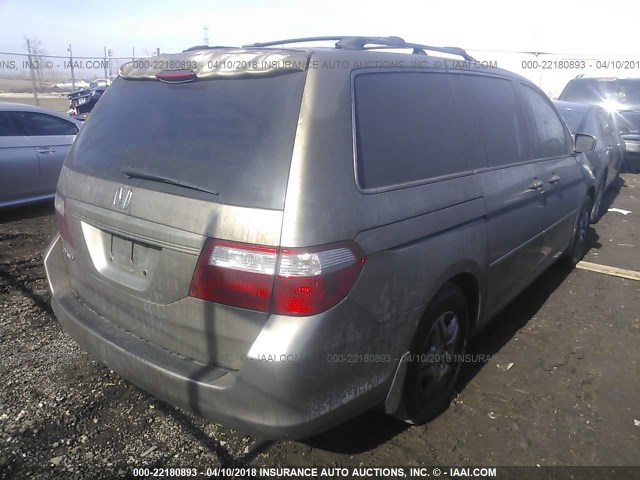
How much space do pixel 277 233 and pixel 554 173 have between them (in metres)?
3.00

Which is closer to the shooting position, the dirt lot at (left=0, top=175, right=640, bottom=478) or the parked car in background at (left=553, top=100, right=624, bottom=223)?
the dirt lot at (left=0, top=175, right=640, bottom=478)

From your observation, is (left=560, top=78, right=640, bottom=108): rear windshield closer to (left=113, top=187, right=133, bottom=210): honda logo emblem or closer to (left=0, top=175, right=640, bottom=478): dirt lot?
(left=0, top=175, right=640, bottom=478): dirt lot

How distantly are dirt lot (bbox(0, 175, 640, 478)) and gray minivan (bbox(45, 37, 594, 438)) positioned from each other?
29cm

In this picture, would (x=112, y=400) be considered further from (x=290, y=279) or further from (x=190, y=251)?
(x=290, y=279)

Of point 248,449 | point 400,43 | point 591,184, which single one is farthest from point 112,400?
point 591,184

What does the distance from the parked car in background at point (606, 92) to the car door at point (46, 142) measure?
38.5 feet

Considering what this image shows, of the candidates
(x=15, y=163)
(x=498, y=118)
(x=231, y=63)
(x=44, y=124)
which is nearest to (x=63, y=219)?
(x=231, y=63)

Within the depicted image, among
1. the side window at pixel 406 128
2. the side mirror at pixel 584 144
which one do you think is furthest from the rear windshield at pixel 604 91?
the side window at pixel 406 128

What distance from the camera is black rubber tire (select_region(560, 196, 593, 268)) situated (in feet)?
16.4

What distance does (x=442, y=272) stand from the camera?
2.36 meters

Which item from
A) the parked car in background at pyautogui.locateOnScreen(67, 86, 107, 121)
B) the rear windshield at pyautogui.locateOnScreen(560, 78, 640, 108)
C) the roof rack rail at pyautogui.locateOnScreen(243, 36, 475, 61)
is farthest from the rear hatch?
the parked car in background at pyautogui.locateOnScreen(67, 86, 107, 121)

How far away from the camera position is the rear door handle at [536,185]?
3.44 meters

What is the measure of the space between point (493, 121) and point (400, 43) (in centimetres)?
83

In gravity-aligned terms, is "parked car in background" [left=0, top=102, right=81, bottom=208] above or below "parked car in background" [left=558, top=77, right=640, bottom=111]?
below
